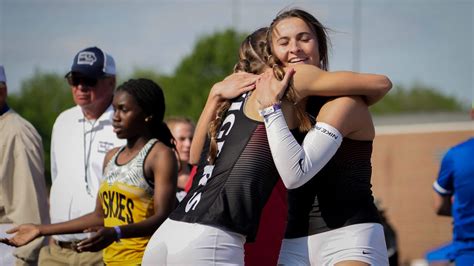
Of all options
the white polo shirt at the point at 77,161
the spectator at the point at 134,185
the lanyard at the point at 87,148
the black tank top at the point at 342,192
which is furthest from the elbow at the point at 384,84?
the lanyard at the point at 87,148

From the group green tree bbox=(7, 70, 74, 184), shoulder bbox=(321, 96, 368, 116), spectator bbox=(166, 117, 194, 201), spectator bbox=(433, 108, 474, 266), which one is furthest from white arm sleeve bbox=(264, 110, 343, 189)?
green tree bbox=(7, 70, 74, 184)

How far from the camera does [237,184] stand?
13.5 feet

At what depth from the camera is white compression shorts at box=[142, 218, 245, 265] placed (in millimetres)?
4055

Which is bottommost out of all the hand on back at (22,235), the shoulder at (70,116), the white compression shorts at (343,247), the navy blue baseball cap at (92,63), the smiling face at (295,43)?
the hand on back at (22,235)

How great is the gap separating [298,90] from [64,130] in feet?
12.4

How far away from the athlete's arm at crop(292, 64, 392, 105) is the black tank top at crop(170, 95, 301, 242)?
10.4 inches

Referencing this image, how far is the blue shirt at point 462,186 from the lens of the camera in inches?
290

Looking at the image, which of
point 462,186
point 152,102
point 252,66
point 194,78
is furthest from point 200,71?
point 252,66

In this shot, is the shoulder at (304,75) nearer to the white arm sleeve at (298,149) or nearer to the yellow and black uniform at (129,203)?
the white arm sleeve at (298,149)

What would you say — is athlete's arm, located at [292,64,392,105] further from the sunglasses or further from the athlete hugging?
the sunglasses

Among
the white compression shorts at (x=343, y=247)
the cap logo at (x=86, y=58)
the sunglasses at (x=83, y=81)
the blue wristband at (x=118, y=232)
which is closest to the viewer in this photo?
the white compression shorts at (x=343, y=247)

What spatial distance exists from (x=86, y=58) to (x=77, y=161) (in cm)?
82

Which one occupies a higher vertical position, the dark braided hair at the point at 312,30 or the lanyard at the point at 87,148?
the dark braided hair at the point at 312,30

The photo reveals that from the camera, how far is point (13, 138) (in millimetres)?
6766
